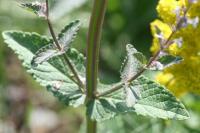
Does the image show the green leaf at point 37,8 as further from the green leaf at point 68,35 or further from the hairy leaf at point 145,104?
the hairy leaf at point 145,104

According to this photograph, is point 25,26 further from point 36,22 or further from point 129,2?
point 129,2

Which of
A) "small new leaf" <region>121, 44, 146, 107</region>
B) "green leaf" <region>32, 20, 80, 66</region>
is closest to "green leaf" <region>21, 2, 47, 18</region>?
"green leaf" <region>32, 20, 80, 66</region>

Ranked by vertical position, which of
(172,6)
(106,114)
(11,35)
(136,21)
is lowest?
(106,114)

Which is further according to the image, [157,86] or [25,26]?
[25,26]

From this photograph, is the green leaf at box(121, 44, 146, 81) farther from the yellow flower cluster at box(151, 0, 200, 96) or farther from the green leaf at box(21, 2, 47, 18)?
the green leaf at box(21, 2, 47, 18)

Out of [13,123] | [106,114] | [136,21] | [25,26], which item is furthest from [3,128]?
[106,114]

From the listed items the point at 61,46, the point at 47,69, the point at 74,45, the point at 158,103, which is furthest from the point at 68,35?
the point at 74,45

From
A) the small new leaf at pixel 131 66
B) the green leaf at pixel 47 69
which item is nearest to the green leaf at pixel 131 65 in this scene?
the small new leaf at pixel 131 66
